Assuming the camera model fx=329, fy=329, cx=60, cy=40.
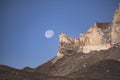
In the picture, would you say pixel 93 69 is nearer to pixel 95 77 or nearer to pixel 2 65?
pixel 95 77

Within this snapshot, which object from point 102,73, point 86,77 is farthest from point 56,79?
point 102,73

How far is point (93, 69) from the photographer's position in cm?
16088

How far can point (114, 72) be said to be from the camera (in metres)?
152

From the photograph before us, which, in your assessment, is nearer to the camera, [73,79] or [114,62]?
[73,79]

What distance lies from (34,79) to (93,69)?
40.2 metres

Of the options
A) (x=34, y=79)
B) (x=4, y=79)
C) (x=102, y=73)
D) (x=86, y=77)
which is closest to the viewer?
(x=4, y=79)

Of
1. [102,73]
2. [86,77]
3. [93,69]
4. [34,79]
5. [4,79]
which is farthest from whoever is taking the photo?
[93,69]

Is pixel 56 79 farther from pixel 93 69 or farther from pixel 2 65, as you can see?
pixel 2 65

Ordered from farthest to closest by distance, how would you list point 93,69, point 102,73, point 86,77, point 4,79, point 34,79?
point 93,69 < point 102,73 < point 86,77 < point 34,79 < point 4,79

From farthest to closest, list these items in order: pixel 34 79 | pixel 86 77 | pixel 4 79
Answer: pixel 86 77
pixel 34 79
pixel 4 79

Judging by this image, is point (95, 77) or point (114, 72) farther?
point (114, 72)

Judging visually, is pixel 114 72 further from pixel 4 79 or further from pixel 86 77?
pixel 4 79

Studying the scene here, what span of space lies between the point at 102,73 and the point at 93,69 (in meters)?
11.8

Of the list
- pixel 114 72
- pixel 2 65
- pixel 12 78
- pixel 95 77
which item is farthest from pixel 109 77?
pixel 2 65
